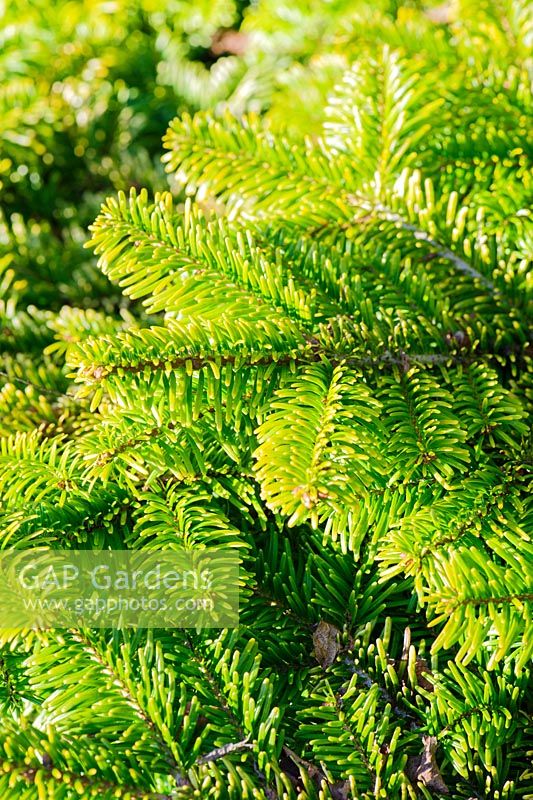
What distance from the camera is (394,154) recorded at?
0.80 meters

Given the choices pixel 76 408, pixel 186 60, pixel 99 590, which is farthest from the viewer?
pixel 186 60

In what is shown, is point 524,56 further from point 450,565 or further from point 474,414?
point 450,565

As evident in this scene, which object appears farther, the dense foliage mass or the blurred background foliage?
the blurred background foliage

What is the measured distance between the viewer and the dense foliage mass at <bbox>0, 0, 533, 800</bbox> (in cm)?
55

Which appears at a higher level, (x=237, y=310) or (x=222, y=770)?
(x=237, y=310)

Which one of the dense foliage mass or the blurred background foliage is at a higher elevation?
the blurred background foliage

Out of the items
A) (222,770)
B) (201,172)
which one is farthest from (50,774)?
(201,172)

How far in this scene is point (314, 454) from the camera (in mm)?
527

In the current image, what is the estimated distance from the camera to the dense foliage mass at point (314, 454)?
546 millimetres

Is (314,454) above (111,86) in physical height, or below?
below

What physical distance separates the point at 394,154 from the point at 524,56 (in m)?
0.24

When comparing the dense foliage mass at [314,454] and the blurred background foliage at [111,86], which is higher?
the blurred background foliage at [111,86]

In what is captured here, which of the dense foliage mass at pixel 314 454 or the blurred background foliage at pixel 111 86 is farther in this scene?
the blurred background foliage at pixel 111 86

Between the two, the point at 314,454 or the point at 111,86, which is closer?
the point at 314,454
